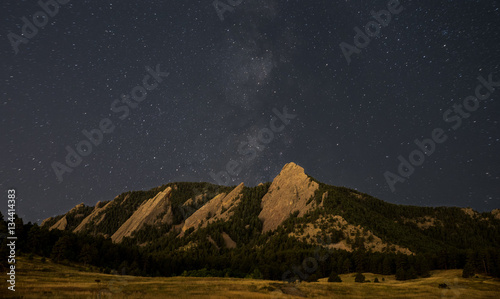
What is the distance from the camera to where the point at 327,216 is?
171625mm

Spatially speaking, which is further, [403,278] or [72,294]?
[403,278]

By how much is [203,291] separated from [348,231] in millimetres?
138223

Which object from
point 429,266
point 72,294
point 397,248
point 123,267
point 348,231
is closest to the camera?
point 72,294

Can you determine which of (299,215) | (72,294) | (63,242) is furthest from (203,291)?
(299,215)

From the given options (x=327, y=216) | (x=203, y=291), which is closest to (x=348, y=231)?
(x=327, y=216)

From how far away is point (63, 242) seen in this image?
62.3 meters

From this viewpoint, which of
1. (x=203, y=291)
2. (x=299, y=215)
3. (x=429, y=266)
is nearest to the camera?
(x=203, y=291)

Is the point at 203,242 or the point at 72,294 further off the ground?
the point at 72,294

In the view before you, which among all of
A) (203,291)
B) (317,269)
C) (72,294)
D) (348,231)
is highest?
(72,294)

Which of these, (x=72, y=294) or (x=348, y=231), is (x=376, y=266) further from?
(x=72, y=294)

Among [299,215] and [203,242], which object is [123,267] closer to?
[203,242]

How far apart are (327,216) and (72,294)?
537 feet

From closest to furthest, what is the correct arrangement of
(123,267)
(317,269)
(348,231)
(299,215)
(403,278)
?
(123,267) → (403,278) → (317,269) → (348,231) → (299,215)

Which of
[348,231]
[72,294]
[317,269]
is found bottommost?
[317,269]
